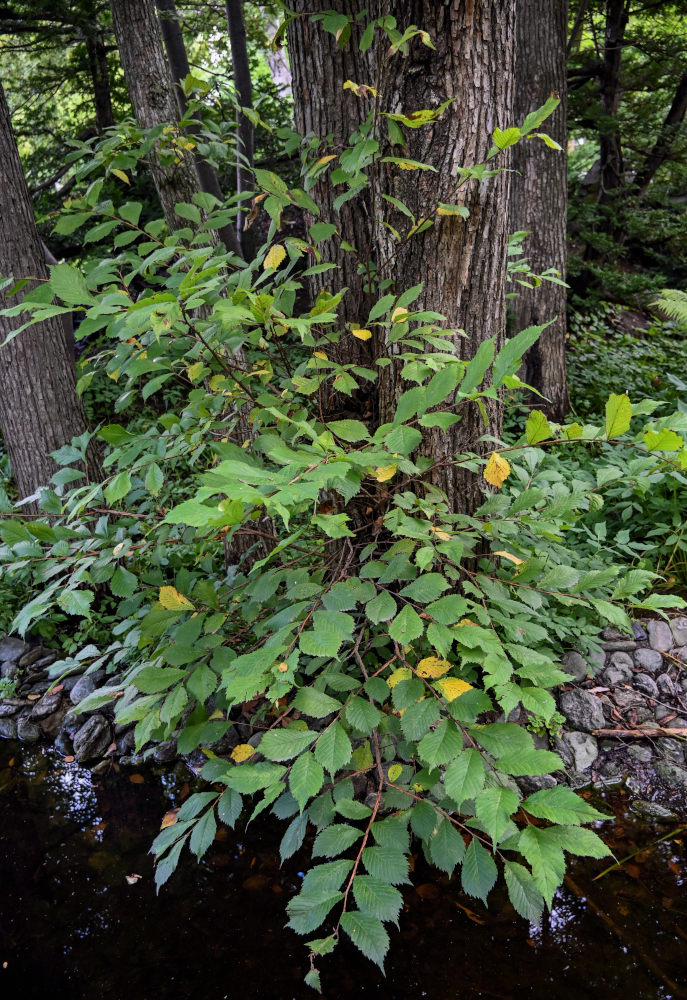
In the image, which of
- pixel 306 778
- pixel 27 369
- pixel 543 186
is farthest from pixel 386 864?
pixel 543 186

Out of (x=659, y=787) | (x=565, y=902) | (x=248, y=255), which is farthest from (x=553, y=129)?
(x=565, y=902)

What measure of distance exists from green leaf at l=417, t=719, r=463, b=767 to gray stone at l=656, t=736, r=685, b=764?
1.92 meters

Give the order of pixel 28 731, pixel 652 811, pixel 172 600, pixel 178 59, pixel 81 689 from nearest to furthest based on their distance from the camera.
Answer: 1. pixel 172 600
2. pixel 652 811
3. pixel 28 731
4. pixel 81 689
5. pixel 178 59

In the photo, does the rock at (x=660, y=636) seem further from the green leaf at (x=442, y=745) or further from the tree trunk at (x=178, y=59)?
the tree trunk at (x=178, y=59)

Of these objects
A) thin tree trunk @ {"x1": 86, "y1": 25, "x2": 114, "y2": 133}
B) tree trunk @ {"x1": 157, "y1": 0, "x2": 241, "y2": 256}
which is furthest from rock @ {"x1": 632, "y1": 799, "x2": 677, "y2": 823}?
thin tree trunk @ {"x1": 86, "y1": 25, "x2": 114, "y2": 133}

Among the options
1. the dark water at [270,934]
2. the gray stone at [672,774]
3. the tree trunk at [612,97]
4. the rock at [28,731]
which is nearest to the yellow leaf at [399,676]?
the dark water at [270,934]

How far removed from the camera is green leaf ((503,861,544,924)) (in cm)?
116

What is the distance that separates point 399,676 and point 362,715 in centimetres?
12

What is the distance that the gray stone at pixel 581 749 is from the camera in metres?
2.65

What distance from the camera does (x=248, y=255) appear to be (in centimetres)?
761

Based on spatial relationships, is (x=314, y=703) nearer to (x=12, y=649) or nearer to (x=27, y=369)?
(x=12, y=649)

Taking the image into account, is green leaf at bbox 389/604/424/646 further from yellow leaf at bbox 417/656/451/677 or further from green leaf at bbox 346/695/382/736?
green leaf at bbox 346/695/382/736

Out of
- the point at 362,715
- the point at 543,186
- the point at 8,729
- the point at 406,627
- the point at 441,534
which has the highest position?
the point at 543,186

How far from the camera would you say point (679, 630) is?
3.10 metres
